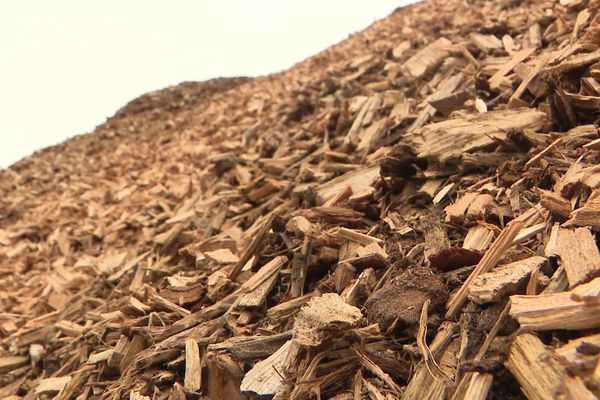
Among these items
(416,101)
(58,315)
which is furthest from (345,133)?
(58,315)

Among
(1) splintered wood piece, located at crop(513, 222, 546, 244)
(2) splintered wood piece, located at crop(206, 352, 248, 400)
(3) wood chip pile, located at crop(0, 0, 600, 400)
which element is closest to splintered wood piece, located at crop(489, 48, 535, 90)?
(3) wood chip pile, located at crop(0, 0, 600, 400)

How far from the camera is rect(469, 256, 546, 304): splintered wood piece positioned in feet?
→ 4.97

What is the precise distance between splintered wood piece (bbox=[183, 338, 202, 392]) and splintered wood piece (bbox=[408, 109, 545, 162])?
1571mm

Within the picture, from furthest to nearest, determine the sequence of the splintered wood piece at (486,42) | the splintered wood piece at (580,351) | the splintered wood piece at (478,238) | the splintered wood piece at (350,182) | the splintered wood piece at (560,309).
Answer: the splintered wood piece at (486,42)
the splintered wood piece at (350,182)
the splintered wood piece at (478,238)
the splintered wood piece at (560,309)
the splintered wood piece at (580,351)

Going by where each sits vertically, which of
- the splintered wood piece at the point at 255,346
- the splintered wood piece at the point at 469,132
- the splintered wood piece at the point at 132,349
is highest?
the splintered wood piece at the point at 469,132

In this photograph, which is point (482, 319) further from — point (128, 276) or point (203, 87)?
point (203, 87)

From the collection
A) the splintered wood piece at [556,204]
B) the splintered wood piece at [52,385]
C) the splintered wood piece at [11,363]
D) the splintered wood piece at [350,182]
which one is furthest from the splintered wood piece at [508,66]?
the splintered wood piece at [11,363]

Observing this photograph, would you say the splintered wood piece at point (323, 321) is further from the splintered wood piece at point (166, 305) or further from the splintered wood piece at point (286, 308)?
the splintered wood piece at point (166, 305)

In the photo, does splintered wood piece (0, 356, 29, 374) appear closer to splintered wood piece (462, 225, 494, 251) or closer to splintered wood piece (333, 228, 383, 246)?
splintered wood piece (333, 228, 383, 246)

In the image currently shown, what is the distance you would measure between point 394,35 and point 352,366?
7000mm

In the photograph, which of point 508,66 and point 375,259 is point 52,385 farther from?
point 508,66

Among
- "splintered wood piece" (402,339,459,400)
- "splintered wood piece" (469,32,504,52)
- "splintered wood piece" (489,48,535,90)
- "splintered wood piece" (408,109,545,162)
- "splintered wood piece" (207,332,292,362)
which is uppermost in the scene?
"splintered wood piece" (469,32,504,52)

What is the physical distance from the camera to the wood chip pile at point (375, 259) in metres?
1.52

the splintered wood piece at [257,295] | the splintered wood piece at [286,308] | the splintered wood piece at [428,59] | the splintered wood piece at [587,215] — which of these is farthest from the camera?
the splintered wood piece at [428,59]
